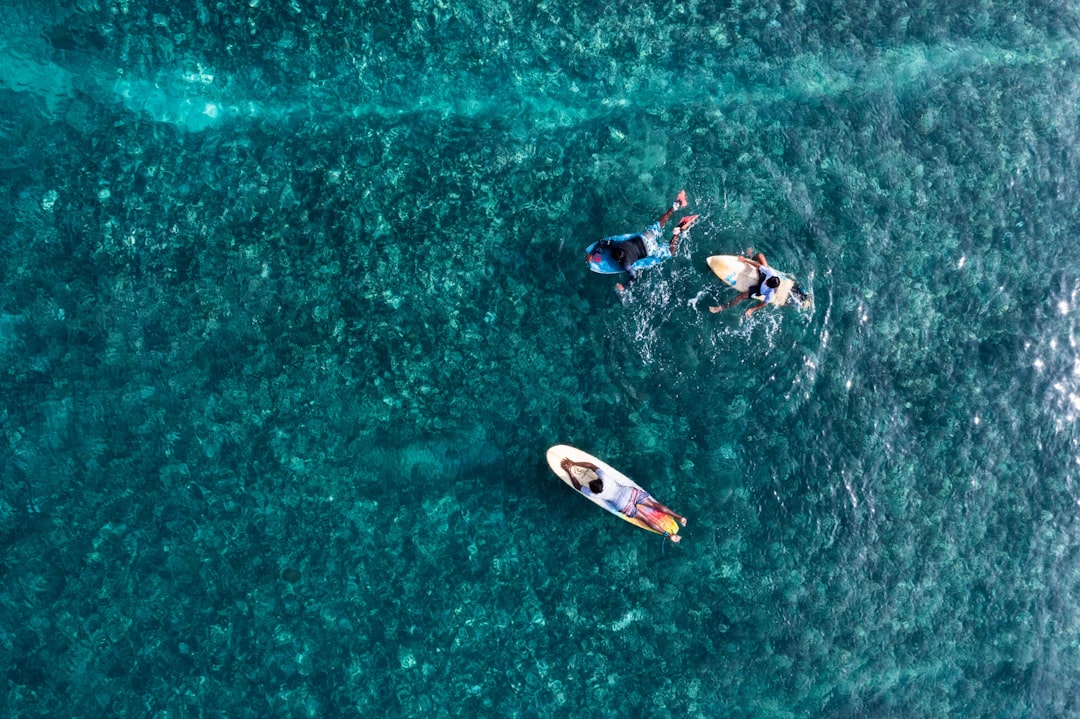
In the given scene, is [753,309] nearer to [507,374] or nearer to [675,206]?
[675,206]

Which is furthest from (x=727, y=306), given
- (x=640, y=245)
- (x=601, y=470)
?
(x=601, y=470)

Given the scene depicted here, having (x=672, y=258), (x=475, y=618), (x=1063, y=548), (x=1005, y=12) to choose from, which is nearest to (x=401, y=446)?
(x=475, y=618)

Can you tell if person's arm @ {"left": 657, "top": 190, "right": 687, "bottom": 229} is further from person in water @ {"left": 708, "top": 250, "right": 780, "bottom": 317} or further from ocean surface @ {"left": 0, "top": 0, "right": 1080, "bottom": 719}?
person in water @ {"left": 708, "top": 250, "right": 780, "bottom": 317}

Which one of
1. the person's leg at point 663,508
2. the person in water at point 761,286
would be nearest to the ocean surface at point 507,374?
the person's leg at point 663,508

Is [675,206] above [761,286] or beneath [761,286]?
above

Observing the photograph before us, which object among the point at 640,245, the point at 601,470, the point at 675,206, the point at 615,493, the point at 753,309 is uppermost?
the point at 675,206

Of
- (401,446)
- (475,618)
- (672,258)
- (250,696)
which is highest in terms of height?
(672,258)

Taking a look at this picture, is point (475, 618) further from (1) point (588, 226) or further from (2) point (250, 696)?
(1) point (588, 226)
